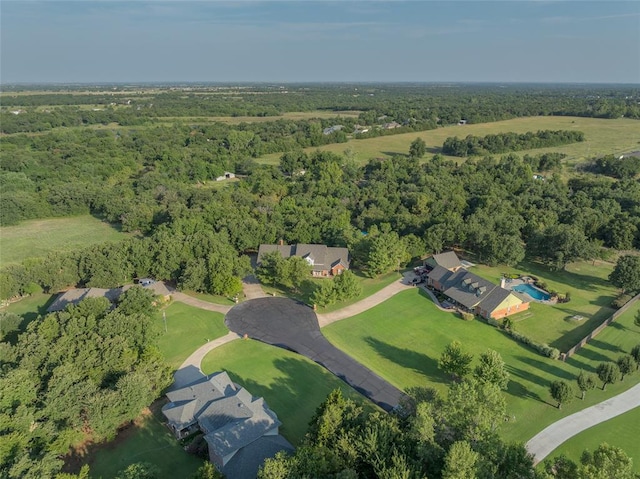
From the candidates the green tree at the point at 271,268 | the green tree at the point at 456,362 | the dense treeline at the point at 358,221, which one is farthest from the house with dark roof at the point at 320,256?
the green tree at the point at 456,362

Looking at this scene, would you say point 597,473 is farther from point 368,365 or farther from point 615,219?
point 615,219

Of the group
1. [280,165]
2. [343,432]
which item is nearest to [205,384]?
[343,432]

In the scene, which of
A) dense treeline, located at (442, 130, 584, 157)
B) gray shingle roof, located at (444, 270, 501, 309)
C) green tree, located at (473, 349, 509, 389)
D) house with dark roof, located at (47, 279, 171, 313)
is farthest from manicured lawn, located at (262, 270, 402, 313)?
dense treeline, located at (442, 130, 584, 157)

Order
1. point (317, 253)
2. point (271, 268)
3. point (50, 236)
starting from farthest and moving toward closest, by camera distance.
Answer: point (50, 236)
point (317, 253)
point (271, 268)

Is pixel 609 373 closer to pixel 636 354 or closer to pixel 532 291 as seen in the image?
pixel 636 354

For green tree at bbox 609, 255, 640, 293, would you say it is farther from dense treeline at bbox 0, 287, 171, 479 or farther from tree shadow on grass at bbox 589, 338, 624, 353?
dense treeline at bbox 0, 287, 171, 479

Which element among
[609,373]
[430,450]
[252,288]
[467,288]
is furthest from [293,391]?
[609,373]

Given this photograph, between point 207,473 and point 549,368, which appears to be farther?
point 549,368
